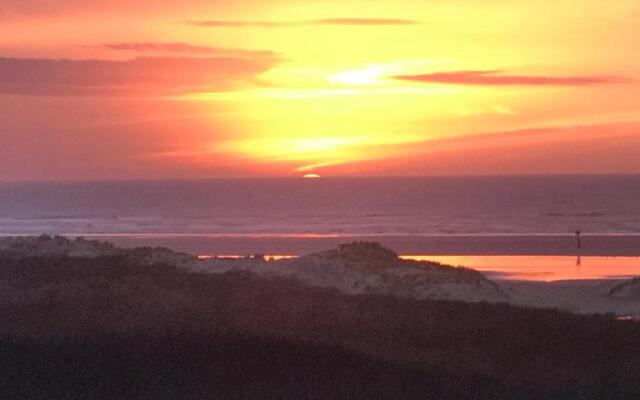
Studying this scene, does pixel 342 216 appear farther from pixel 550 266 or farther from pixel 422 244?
pixel 550 266

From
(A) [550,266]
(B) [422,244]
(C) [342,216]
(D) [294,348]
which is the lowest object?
(D) [294,348]

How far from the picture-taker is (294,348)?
12.2m

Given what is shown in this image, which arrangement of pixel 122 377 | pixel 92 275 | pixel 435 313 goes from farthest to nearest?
pixel 92 275 → pixel 435 313 → pixel 122 377

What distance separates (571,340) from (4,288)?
35.7ft

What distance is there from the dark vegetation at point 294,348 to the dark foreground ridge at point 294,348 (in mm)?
24

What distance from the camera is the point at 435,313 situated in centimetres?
1620

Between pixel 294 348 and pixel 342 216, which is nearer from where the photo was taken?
pixel 294 348

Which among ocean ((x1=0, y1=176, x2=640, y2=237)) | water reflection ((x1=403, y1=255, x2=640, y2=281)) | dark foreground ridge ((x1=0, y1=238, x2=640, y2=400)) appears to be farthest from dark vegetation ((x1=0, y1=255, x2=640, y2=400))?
ocean ((x1=0, y1=176, x2=640, y2=237))

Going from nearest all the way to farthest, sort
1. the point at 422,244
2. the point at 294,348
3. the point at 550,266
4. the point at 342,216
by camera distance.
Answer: the point at 294,348, the point at 550,266, the point at 422,244, the point at 342,216

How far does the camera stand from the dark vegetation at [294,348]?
10438 millimetres

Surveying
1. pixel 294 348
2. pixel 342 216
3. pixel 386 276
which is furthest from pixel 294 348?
pixel 342 216

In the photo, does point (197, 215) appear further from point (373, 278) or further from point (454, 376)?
point (454, 376)

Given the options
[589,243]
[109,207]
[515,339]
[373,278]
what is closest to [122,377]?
[515,339]

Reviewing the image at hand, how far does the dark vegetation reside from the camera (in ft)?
34.2
